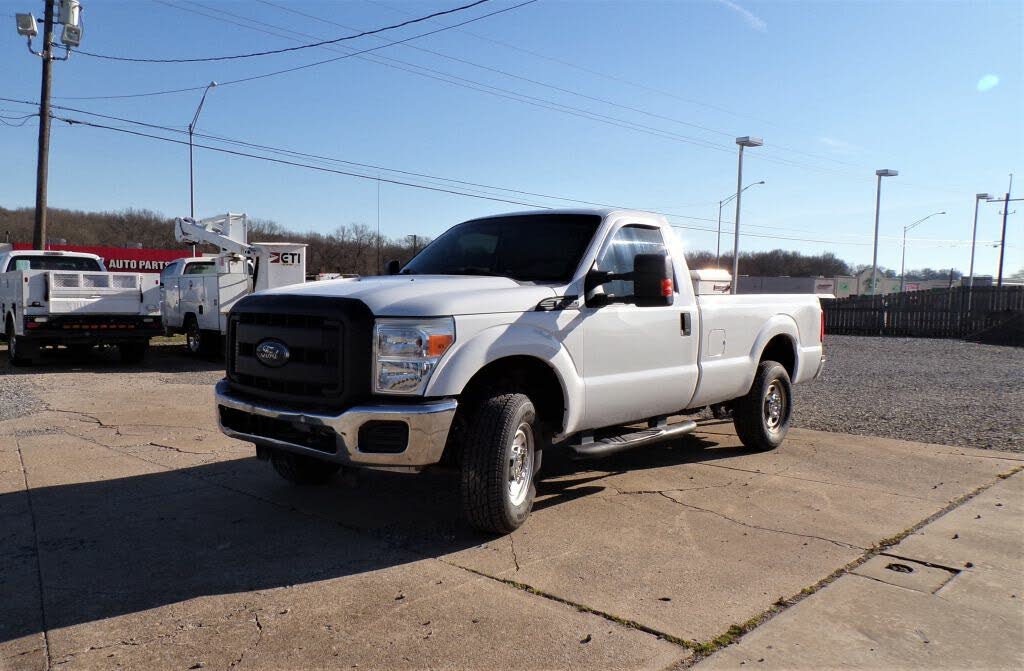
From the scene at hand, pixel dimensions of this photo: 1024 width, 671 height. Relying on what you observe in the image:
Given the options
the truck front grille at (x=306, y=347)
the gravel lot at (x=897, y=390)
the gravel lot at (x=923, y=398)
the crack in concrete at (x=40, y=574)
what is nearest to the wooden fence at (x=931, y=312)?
the gravel lot at (x=897, y=390)

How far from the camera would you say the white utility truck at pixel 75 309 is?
1327 cm

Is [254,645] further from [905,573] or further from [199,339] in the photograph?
[199,339]

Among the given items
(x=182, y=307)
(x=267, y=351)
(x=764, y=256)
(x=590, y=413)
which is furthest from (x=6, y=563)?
(x=764, y=256)

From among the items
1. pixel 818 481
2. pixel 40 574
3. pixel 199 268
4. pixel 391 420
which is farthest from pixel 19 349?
pixel 818 481

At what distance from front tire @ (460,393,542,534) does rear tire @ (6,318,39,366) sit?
11925 millimetres

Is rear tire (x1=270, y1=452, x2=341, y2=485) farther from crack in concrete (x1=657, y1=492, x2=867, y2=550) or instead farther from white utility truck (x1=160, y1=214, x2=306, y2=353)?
white utility truck (x1=160, y1=214, x2=306, y2=353)

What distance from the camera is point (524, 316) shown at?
15.8ft

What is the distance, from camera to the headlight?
4.30 metres

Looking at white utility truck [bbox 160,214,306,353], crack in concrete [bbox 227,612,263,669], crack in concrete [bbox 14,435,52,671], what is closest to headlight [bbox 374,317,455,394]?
crack in concrete [bbox 227,612,263,669]

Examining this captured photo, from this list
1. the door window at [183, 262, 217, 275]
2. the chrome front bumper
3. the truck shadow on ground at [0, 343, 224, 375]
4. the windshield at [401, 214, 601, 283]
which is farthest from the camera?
the door window at [183, 262, 217, 275]

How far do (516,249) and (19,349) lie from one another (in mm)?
11697

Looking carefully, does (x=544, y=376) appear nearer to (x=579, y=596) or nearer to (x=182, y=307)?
(x=579, y=596)

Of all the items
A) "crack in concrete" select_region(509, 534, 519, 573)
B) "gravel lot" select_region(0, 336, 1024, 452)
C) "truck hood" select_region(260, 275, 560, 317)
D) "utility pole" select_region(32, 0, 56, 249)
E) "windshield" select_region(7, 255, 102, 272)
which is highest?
"utility pole" select_region(32, 0, 56, 249)

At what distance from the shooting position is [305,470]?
591cm
